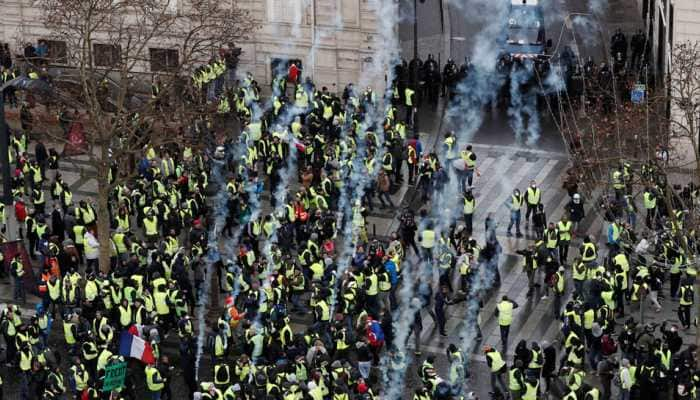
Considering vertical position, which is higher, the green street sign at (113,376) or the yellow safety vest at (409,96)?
the yellow safety vest at (409,96)

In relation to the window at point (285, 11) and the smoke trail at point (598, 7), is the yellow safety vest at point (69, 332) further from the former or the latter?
the smoke trail at point (598, 7)

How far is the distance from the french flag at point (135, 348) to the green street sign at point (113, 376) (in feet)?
3.65

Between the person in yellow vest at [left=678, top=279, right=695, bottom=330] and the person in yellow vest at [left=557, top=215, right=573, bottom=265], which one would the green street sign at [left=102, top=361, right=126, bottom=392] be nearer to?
the person in yellow vest at [left=557, top=215, right=573, bottom=265]

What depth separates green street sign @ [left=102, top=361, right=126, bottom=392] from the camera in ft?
118

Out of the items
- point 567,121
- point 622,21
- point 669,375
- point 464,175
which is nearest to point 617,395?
point 669,375

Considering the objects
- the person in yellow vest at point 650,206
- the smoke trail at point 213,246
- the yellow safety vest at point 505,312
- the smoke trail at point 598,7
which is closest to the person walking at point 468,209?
the person in yellow vest at point 650,206

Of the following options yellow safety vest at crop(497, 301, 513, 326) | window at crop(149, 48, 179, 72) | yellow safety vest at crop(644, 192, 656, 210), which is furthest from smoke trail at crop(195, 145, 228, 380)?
yellow safety vest at crop(644, 192, 656, 210)

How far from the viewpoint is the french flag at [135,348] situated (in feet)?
122

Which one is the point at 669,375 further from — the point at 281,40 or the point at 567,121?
the point at 281,40

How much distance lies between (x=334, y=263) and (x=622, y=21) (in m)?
25.7

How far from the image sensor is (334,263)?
4159 centimetres

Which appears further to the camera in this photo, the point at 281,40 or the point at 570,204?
the point at 281,40

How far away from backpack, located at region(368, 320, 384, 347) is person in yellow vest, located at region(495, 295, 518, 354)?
9.24ft

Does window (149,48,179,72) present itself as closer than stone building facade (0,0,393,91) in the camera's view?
No
